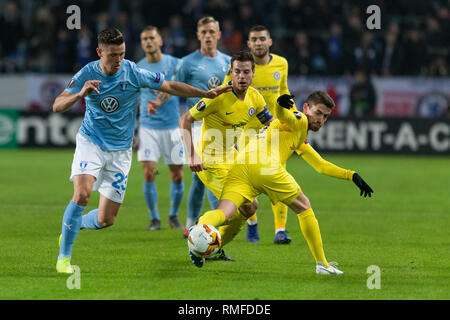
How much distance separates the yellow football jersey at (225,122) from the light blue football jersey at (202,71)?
1.53 metres

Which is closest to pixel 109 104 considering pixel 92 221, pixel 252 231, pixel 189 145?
pixel 189 145

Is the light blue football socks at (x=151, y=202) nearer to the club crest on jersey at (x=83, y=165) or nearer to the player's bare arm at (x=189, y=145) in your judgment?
the player's bare arm at (x=189, y=145)

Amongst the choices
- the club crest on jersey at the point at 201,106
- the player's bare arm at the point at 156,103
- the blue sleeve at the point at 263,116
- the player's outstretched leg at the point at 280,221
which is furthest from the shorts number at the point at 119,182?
the player's bare arm at the point at 156,103

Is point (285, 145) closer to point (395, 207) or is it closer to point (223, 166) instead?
point (223, 166)

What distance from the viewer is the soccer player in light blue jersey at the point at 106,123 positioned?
675 cm

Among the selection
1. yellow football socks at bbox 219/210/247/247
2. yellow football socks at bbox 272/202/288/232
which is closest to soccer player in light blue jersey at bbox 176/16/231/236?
yellow football socks at bbox 272/202/288/232

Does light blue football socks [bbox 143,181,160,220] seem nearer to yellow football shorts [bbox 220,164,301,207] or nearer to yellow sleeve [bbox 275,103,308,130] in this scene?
yellow football shorts [bbox 220,164,301,207]

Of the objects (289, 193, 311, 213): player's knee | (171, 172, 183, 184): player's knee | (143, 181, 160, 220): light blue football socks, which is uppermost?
(289, 193, 311, 213): player's knee

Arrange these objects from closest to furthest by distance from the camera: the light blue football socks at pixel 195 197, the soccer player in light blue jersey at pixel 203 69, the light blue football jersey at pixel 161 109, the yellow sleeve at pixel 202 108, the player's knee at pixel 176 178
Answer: the yellow sleeve at pixel 202 108 < the light blue football socks at pixel 195 197 < the soccer player in light blue jersey at pixel 203 69 < the player's knee at pixel 176 178 < the light blue football jersey at pixel 161 109

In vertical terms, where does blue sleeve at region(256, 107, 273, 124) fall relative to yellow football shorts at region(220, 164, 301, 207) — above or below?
above

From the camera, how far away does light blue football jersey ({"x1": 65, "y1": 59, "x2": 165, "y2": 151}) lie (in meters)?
6.96

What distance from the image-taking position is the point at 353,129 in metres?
20.2

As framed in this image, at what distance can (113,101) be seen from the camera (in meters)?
7.03

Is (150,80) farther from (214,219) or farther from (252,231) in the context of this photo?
(252,231)
